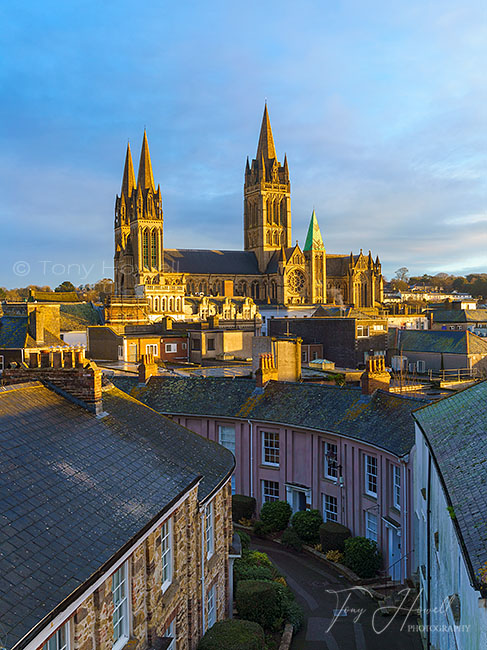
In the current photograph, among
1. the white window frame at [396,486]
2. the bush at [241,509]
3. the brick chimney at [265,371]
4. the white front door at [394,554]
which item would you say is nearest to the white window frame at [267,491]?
the bush at [241,509]

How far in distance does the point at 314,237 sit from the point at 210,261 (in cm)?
2618

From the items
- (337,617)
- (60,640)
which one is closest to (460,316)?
(337,617)

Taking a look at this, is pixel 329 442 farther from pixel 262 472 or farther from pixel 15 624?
pixel 15 624

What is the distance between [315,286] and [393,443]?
117840 mm

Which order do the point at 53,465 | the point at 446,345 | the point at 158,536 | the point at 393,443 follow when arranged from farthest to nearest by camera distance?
the point at 446,345 < the point at 393,443 < the point at 158,536 < the point at 53,465

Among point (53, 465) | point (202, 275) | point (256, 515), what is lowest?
point (256, 515)

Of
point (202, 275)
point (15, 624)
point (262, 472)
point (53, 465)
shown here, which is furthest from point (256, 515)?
point (202, 275)

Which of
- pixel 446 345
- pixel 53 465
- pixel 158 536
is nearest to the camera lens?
pixel 53 465

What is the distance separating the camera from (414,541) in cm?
1994

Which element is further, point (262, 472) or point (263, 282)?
point (263, 282)

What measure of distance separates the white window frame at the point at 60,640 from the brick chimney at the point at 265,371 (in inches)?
868

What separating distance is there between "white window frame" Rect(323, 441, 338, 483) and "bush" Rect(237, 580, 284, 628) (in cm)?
820

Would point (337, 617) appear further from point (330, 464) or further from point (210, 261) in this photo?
point (210, 261)

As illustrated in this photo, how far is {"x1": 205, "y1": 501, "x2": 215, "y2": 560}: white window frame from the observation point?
50.9ft
